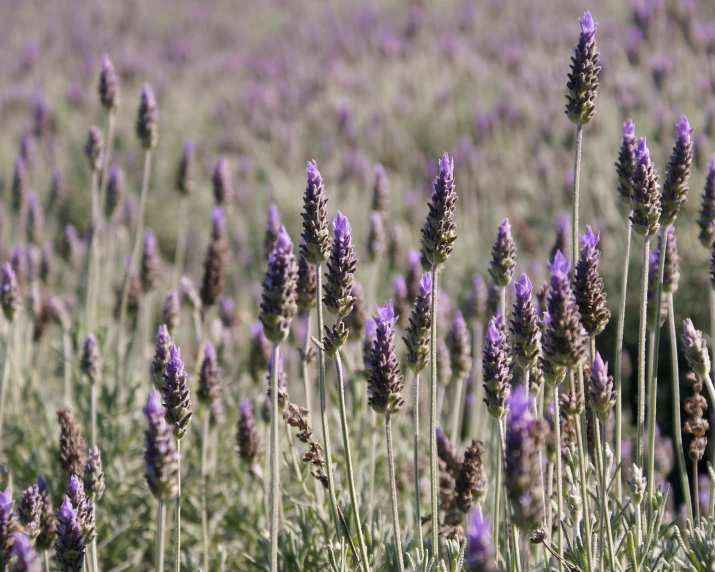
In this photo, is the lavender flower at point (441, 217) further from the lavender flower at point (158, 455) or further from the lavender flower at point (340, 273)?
the lavender flower at point (158, 455)

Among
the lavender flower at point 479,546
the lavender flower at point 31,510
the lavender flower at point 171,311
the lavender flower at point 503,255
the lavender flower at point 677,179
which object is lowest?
the lavender flower at point 479,546

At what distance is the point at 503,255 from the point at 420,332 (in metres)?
0.34

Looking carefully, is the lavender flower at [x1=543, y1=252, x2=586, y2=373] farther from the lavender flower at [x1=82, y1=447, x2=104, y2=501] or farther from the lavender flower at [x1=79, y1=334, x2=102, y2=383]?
the lavender flower at [x1=79, y1=334, x2=102, y2=383]

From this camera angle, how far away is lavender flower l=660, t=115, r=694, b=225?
1839 millimetres

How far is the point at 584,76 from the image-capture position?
1934mm

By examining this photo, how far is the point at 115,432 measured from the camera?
3.01 metres

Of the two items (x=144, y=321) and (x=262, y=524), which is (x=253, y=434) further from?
(x=144, y=321)

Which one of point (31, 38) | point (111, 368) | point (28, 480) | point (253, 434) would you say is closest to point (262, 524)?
point (253, 434)

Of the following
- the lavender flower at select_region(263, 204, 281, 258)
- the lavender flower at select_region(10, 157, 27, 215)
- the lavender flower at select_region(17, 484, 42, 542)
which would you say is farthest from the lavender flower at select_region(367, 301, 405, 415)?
the lavender flower at select_region(10, 157, 27, 215)

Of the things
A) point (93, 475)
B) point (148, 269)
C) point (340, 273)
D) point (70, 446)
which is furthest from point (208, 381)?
point (148, 269)

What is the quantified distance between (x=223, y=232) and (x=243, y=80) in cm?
836

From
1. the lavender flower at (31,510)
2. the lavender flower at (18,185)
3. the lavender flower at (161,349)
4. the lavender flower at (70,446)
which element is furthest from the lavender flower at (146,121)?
the lavender flower at (31,510)

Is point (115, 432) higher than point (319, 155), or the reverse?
point (319, 155)

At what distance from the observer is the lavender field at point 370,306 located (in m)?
1.70
